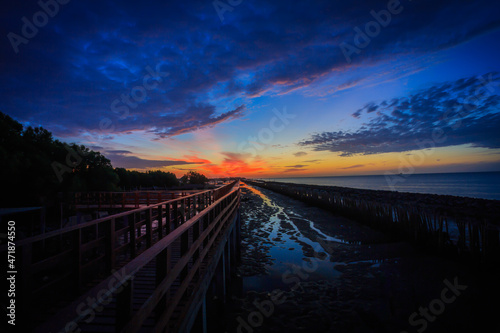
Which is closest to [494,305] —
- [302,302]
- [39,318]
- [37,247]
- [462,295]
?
[462,295]

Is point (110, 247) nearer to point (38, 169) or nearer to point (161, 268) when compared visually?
point (161, 268)

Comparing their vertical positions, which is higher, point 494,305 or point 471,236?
point 471,236

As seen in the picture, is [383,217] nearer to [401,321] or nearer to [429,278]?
[429,278]

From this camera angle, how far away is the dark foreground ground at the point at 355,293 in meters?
5.20

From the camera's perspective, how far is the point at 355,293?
6492 millimetres

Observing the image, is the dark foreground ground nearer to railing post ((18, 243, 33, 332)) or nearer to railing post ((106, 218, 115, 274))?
railing post ((106, 218, 115, 274))

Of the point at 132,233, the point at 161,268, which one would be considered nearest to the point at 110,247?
the point at 132,233

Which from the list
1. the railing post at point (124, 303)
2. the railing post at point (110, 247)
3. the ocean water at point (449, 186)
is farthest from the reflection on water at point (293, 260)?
the ocean water at point (449, 186)

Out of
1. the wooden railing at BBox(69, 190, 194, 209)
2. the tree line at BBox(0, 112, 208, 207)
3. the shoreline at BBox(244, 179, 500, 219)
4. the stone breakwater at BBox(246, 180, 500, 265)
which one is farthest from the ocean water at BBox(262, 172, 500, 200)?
the tree line at BBox(0, 112, 208, 207)

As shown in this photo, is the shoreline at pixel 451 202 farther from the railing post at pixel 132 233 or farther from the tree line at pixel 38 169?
the tree line at pixel 38 169

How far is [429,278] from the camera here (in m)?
7.39

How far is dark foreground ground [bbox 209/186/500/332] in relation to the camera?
5.20 meters

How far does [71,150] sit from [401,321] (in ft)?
124

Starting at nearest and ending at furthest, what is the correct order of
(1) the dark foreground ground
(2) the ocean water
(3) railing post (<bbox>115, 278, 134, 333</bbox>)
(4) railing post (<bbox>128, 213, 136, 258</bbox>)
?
(3) railing post (<bbox>115, 278, 134, 333</bbox>)
(4) railing post (<bbox>128, 213, 136, 258</bbox>)
(1) the dark foreground ground
(2) the ocean water
